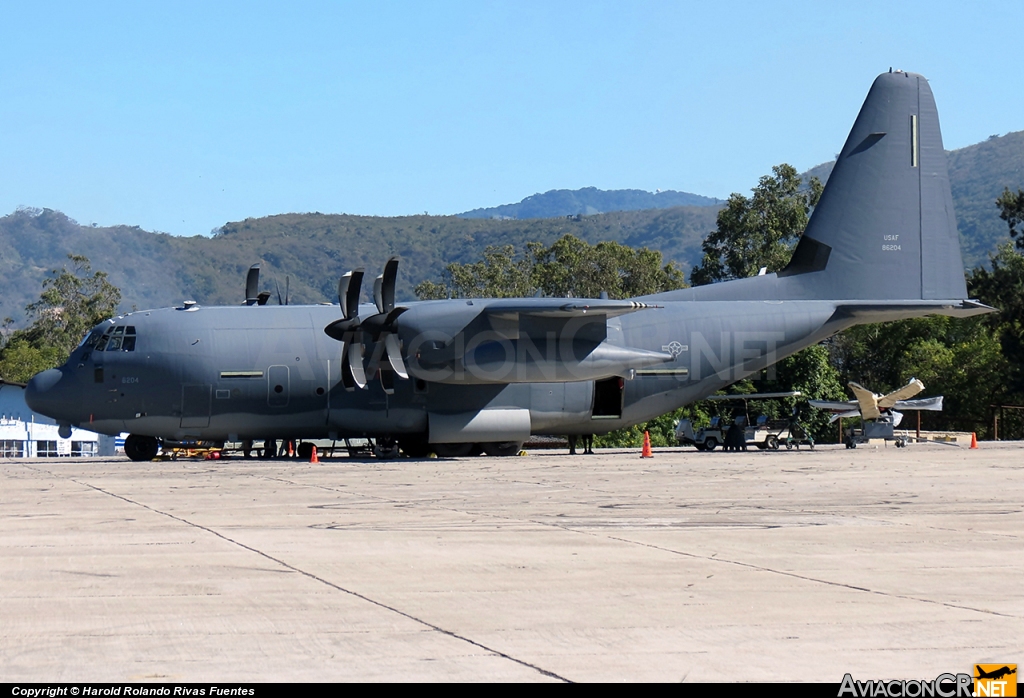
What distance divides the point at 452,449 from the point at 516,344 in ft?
14.8

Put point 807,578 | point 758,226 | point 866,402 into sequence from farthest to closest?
point 758,226
point 866,402
point 807,578

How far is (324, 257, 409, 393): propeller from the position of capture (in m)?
29.9

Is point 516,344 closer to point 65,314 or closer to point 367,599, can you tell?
point 367,599

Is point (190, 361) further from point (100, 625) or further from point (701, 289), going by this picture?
point (100, 625)

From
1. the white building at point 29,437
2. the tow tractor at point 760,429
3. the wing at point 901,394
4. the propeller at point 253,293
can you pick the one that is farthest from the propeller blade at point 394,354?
the white building at point 29,437

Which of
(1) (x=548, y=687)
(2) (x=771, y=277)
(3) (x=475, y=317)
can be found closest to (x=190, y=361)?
(3) (x=475, y=317)

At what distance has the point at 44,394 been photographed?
30688mm

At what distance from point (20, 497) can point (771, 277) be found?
22.9 m

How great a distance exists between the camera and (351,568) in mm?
10852

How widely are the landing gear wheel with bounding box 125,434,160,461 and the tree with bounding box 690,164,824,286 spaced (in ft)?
194

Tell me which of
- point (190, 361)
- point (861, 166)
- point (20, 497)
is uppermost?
point (861, 166)

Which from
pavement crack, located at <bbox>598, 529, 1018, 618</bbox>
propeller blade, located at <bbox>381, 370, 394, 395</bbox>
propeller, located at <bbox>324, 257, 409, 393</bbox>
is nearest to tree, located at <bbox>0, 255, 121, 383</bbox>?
propeller, located at <bbox>324, 257, 409, 393</bbox>

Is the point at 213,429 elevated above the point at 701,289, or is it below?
below

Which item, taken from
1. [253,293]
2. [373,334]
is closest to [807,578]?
[373,334]
